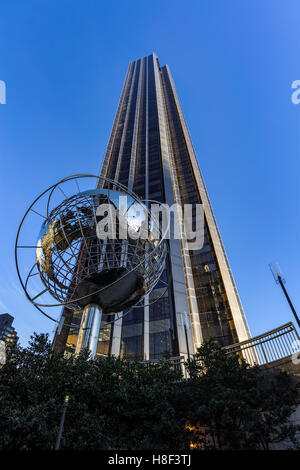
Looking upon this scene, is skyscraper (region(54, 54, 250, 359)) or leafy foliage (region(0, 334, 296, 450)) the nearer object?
leafy foliage (region(0, 334, 296, 450))

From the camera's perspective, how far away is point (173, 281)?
25.7 meters

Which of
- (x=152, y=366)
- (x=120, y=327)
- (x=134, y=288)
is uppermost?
(x=120, y=327)

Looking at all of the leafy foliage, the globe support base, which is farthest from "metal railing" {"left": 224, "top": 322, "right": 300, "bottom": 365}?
the globe support base

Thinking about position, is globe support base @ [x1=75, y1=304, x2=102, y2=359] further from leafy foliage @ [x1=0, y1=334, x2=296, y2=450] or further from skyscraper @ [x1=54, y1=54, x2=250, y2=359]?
skyscraper @ [x1=54, y1=54, x2=250, y2=359]

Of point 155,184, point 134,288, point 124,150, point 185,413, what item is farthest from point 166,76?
point 185,413

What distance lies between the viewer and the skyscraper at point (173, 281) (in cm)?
2280

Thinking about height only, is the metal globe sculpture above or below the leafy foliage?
above

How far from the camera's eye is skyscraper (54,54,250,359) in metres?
22.8

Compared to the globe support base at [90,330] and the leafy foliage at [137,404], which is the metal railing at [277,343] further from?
the globe support base at [90,330]

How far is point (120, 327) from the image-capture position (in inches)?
957

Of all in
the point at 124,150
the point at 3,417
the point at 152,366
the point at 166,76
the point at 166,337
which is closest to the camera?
the point at 3,417

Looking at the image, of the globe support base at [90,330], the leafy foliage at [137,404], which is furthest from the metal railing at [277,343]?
the globe support base at [90,330]

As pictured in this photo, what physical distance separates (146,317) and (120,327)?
2.79 m
